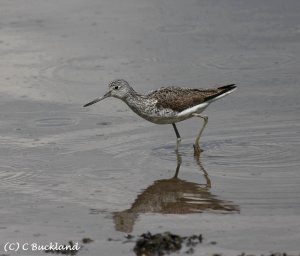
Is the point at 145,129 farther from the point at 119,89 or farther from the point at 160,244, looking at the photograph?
the point at 160,244

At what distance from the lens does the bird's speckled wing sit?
403 inches

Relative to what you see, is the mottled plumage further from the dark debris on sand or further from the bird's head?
the dark debris on sand

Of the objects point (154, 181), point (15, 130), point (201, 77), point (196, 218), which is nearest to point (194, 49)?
point (201, 77)

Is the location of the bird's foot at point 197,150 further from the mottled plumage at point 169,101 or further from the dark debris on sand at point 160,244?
the dark debris on sand at point 160,244

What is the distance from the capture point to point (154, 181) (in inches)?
349

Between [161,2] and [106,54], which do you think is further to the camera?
[161,2]

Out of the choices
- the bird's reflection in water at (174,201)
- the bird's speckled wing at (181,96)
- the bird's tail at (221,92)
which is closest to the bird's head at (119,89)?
the bird's speckled wing at (181,96)

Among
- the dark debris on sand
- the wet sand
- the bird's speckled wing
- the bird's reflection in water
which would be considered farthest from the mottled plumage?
the dark debris on sand

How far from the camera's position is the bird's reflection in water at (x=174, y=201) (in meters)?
7.84

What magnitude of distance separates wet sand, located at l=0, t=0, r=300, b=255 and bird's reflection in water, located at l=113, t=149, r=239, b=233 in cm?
2

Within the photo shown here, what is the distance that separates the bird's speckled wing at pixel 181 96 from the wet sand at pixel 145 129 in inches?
15.6

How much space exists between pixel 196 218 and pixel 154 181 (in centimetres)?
126

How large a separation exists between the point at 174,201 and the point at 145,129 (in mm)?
2443

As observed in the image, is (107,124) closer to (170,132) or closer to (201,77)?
(170,132)
